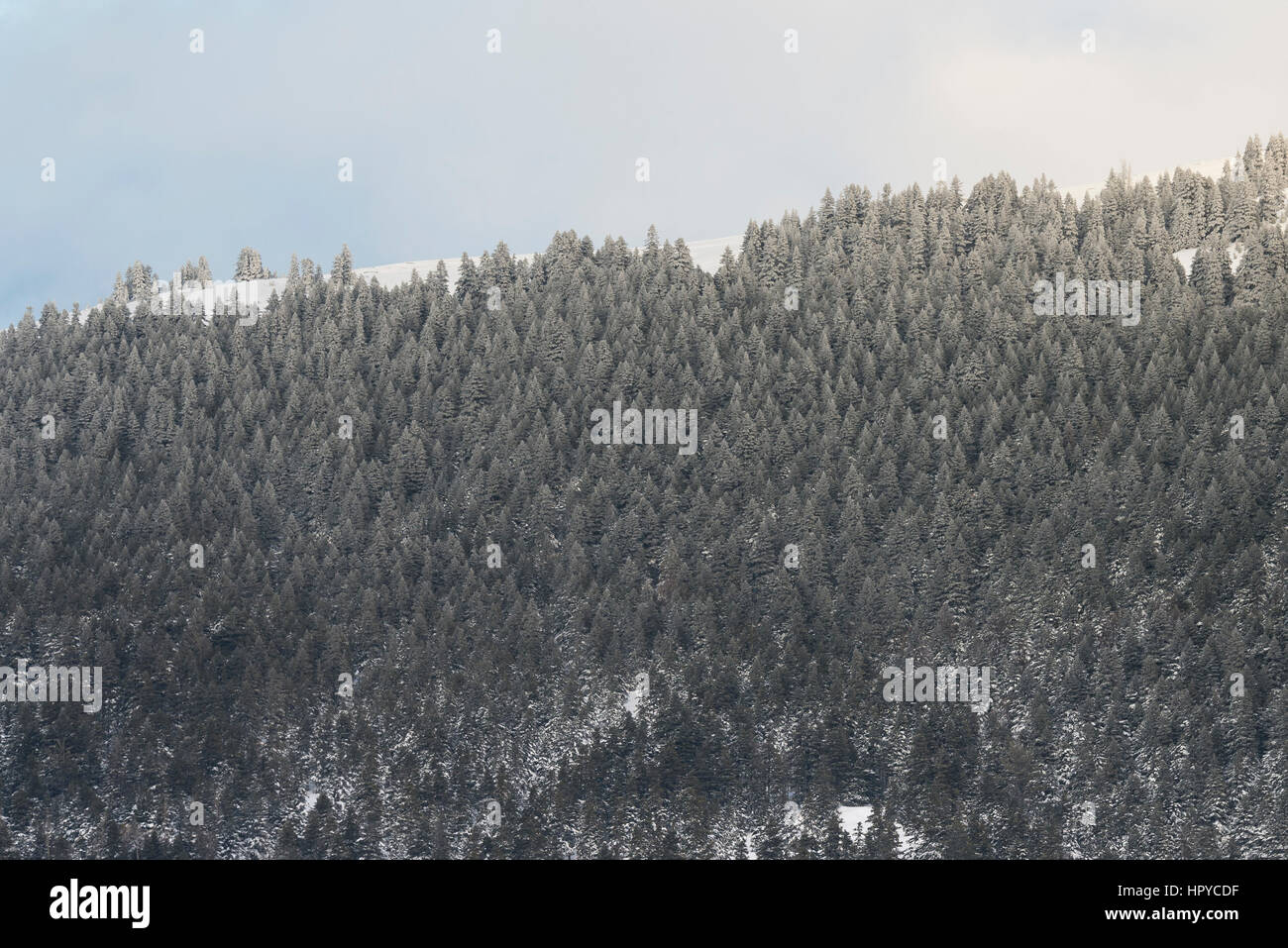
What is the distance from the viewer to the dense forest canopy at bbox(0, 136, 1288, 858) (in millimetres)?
117125

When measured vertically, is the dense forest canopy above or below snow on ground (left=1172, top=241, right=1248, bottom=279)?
below

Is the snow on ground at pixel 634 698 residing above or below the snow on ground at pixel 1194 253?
below

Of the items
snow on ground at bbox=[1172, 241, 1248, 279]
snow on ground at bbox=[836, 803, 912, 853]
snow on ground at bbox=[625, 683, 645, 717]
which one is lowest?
snow on ground at bbox=[836, 803, 912, 853]

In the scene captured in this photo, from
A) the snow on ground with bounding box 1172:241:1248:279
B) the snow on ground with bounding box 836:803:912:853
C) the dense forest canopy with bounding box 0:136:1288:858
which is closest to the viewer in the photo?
the snow on ground with bounding box 836:803:912:853

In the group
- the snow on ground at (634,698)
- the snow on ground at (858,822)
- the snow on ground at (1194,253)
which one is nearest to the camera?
the snow on ground at (858,822)

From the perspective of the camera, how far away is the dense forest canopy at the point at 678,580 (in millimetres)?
117125

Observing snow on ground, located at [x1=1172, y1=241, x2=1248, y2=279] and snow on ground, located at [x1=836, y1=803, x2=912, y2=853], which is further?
snow on ground, located at [x1=1172, y1=241, x2=1248, y2=279]

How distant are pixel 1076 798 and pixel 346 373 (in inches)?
3654

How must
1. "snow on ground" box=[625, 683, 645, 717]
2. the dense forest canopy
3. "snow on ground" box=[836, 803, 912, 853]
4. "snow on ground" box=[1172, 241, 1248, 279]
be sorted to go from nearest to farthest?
"snow on ground" box=[836, 803, 912, 853], the dense forest canopy, "snow on ground" box=[625, 683, 645, 717], "snow on ground" box=[1172, 241, 1248, 279]

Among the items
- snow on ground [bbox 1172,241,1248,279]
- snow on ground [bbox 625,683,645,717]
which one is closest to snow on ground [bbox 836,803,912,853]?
snow on ground [bbox 625,683,645,717]

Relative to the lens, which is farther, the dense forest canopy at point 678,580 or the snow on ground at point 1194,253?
the snow on ground at point 1194,253

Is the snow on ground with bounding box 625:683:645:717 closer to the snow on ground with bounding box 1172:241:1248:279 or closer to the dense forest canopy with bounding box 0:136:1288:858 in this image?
the dense forest canopy with bounding box 0:136:1288:858

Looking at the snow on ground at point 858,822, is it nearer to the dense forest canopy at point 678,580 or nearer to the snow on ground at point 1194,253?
the dense forest canopy at point 678,580

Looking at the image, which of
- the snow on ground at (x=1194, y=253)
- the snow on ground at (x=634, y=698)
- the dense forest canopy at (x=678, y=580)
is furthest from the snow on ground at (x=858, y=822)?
the snow on ground at (x=1194, y=253)
